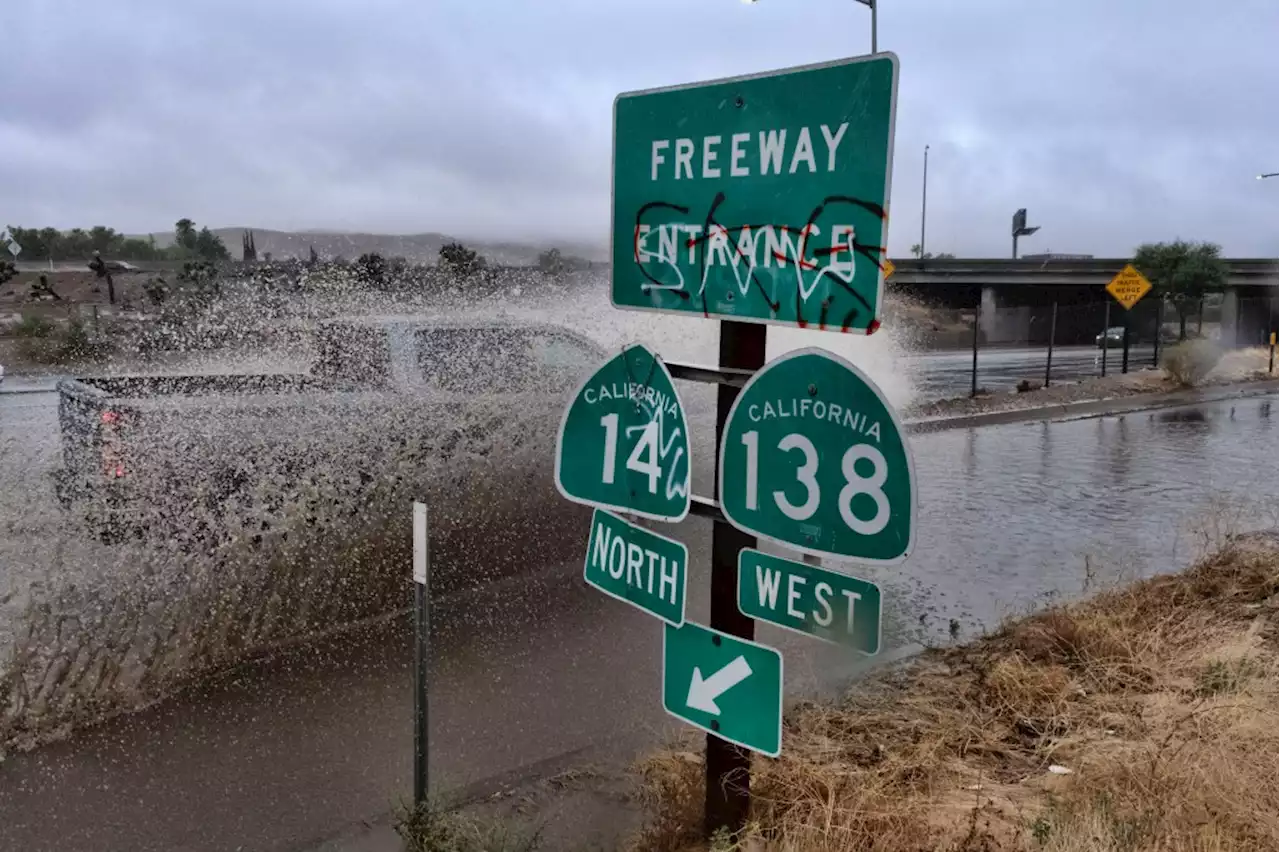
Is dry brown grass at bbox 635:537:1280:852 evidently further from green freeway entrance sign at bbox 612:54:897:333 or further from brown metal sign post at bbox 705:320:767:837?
green freeway entrance sign at bbox 612:54:897:333

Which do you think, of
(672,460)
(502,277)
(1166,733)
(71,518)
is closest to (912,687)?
(1166,733)

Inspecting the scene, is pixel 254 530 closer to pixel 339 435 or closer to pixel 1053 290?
pixel 339 435

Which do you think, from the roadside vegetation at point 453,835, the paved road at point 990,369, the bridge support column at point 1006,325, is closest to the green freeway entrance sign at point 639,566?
the roadside vegetation at point 453,835

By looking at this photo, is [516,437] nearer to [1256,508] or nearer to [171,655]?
[171,655]

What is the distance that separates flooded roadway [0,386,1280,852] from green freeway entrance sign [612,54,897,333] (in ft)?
7.37

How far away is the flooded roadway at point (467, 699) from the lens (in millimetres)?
3625

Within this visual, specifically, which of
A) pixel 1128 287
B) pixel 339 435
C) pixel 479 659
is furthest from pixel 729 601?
pixel 1128 287

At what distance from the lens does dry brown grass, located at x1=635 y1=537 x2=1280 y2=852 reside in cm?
285

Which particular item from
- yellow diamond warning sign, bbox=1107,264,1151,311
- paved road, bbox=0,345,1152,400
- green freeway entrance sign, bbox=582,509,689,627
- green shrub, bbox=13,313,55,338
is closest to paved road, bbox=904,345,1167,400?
paved road, bbox=0,345,1152,400

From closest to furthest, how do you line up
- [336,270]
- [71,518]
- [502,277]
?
1. [71,518]
2. [336,270]
3. [502,277]

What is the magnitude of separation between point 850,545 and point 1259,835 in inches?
61.0

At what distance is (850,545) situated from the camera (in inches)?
91.5

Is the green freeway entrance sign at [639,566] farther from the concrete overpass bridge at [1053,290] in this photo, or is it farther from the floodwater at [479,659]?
the concrete overpass bridge at [1053,290]

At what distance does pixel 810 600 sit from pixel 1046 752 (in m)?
1.77
